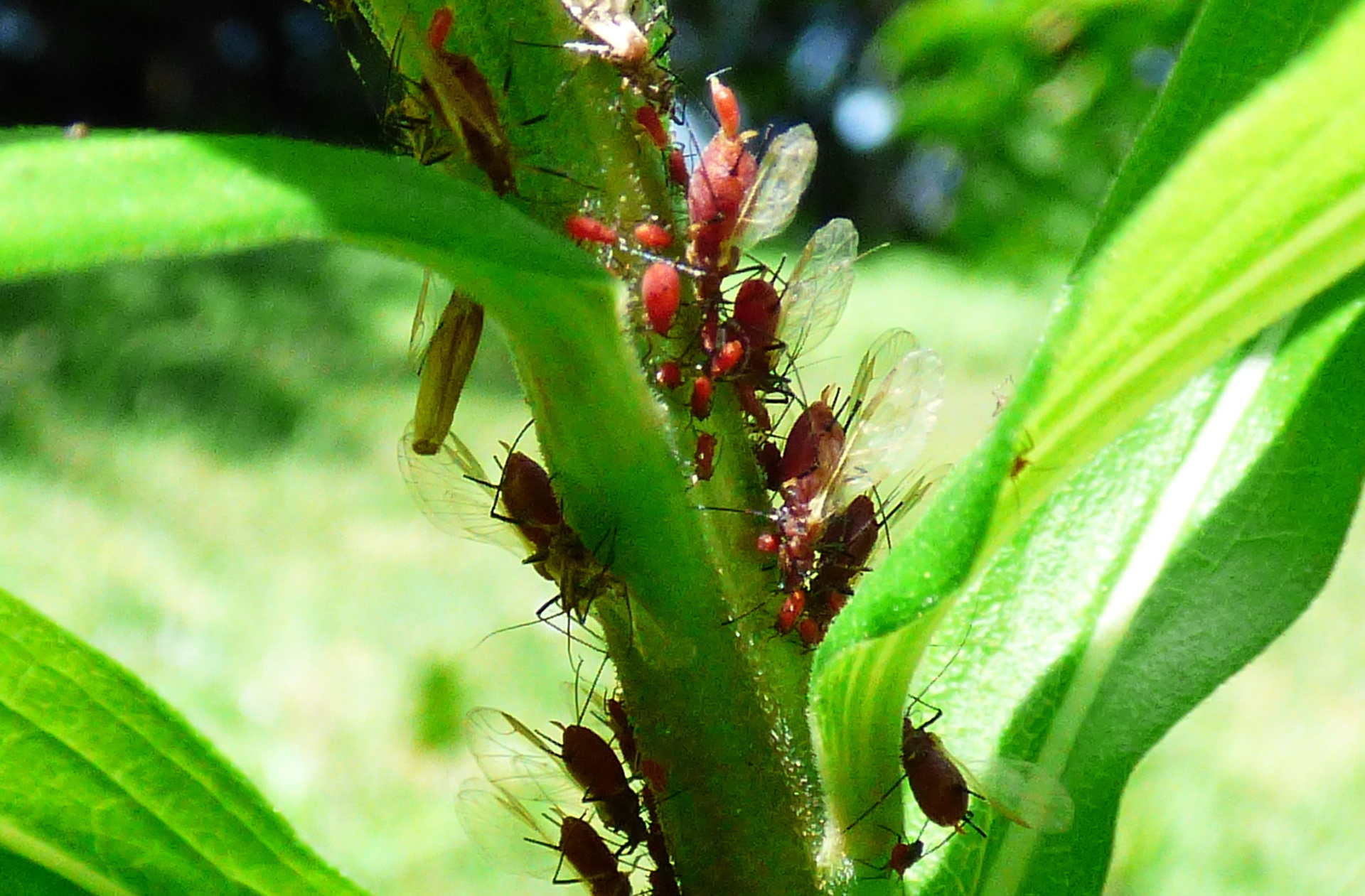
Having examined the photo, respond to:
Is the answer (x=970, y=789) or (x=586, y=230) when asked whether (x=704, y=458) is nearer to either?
(x=586, y=230)

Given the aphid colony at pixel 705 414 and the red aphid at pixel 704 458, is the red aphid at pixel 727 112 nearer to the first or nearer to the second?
the aphid colony at pixel 705 414

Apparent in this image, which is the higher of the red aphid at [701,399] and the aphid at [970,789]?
the red aphid at [701,399]

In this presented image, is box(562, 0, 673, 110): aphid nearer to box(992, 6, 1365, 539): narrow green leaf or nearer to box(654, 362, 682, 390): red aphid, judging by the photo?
box(654, 362, 682, 390): red aphid

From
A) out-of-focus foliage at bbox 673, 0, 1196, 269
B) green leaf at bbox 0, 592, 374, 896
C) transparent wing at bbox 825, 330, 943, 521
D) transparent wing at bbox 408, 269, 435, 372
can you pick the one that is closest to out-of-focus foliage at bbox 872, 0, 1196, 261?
out-of-focus foliage at bbox 673, 0, 1196, 269

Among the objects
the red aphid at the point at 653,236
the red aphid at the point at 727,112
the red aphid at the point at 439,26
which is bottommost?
the red aphid at the point at 653,236

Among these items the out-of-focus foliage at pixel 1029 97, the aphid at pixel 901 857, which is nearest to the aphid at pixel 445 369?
the aphid at pixel 901 857

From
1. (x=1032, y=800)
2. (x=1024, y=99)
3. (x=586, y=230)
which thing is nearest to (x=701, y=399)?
(x=586, y=230)

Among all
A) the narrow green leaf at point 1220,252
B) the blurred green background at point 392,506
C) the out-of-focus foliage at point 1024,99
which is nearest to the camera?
the narrow green leaf at point 1220,252

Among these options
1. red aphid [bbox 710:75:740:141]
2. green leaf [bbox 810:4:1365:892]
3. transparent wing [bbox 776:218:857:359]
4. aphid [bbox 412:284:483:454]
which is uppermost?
red aphid [bbox 710:75:740:141]
